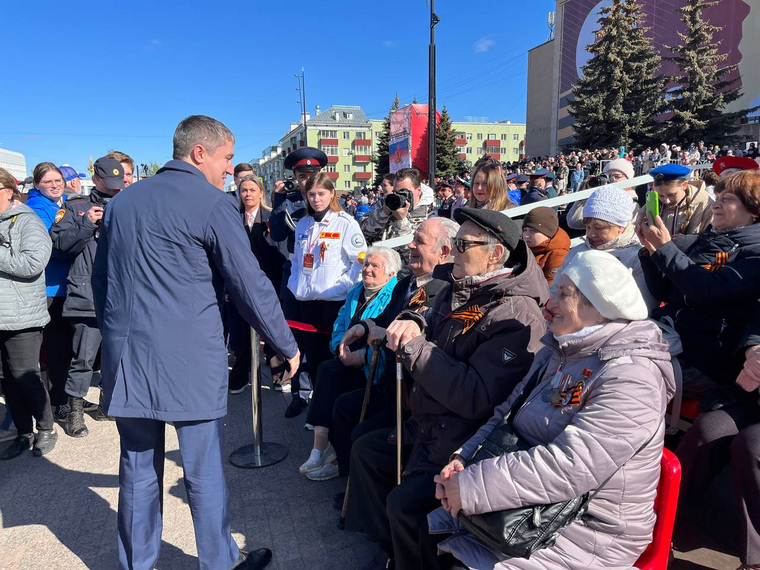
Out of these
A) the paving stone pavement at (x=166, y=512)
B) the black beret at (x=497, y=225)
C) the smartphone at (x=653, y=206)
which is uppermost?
the smartphone at (x=653, y=206)

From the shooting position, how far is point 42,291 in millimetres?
3660

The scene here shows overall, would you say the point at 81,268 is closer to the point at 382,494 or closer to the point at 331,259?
the point at 331,259

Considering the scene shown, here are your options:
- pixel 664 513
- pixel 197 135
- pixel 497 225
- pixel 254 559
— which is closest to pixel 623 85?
pixel 497 225

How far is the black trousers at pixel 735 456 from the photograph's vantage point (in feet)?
6.29

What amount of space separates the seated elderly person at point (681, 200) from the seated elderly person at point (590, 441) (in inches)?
80.0

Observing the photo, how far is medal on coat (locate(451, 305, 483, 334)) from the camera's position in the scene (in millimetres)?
2223

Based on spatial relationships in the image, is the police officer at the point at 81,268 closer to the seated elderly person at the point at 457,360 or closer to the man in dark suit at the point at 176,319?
the man in dark suit at the point at 176,319

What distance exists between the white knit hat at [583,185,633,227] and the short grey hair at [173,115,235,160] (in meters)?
2.14

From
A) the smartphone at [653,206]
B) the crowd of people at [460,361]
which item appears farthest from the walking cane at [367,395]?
the smartphone at [653,206]

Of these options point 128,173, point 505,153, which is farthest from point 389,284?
point 505,153

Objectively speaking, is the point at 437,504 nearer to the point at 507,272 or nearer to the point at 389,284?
the point at 507,272

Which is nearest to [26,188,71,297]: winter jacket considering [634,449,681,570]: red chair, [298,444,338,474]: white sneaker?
[298,444,338,474]: white sneaker

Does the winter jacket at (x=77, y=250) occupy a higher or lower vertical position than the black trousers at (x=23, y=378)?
higher

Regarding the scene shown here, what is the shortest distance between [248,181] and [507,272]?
3.49m
